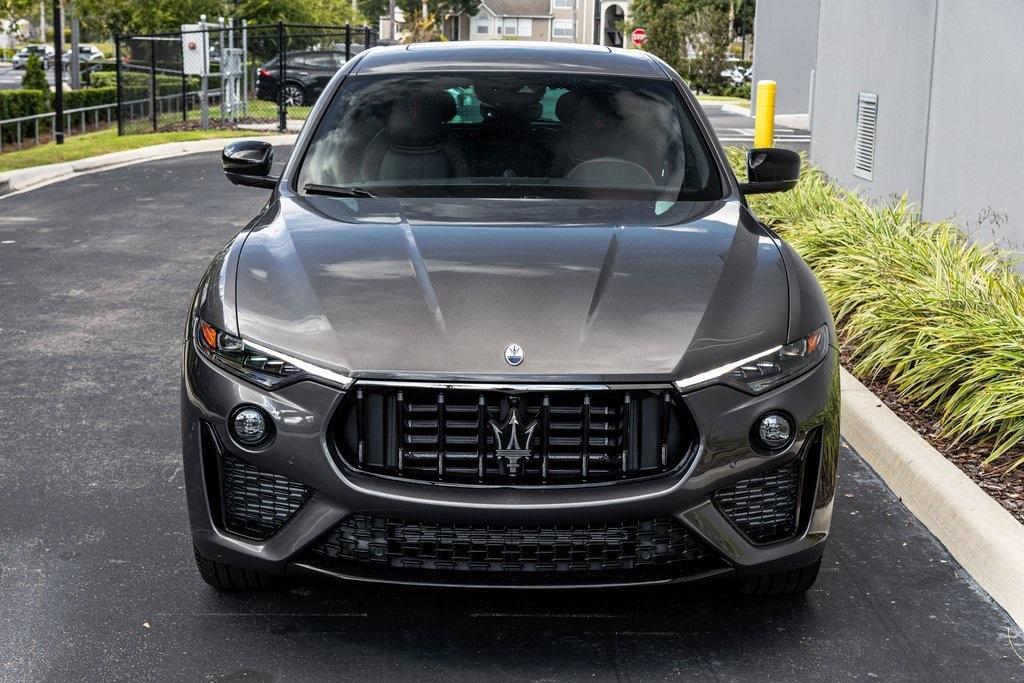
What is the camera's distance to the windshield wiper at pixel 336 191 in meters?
5.14

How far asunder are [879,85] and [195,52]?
741 inches

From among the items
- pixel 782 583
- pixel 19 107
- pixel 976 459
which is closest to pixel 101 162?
pixel 19 107

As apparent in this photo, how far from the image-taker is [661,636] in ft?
13.6

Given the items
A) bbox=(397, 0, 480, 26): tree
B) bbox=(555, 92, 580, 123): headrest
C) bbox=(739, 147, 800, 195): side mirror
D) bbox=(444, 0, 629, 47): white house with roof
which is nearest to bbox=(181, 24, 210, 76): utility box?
bbox=(555, 92, 580, 123): headrest

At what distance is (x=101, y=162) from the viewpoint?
21.3 meters

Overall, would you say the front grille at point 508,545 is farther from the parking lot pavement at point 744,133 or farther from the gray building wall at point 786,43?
the gray building wall at point 786,43

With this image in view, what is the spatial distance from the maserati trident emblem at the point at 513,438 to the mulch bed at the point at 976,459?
2.24 metres

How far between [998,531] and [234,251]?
2.71 meters

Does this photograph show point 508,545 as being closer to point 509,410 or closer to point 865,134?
point 509,410

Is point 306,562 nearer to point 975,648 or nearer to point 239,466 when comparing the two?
point 239,466

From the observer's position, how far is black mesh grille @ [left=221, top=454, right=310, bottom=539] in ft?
12.6

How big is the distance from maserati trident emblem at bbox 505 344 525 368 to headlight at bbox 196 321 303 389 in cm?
56

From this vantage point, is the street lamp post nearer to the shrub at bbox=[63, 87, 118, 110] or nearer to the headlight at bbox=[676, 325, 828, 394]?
the shrub at bbox=[63, 87, 118, 110]

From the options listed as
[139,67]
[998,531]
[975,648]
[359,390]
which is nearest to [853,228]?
[998,531]
